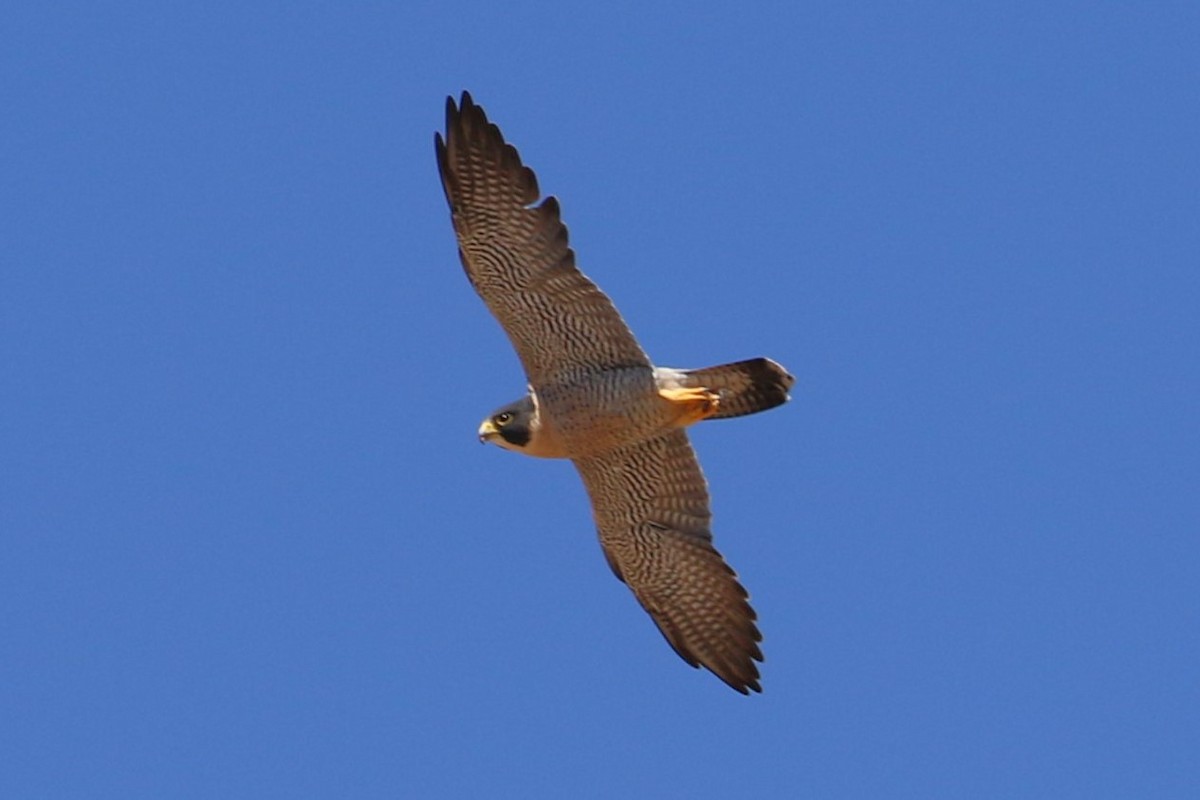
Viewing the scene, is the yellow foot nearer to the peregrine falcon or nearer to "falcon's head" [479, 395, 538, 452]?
the peregrine falcon

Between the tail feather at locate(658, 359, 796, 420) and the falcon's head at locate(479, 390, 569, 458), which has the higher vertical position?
the tail feather at locate(658, 359, 796, 420)

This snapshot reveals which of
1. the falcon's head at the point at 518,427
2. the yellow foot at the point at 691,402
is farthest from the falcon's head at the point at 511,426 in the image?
the yellow foot at the point at 691,402

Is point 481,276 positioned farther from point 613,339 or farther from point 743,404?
point 743,404

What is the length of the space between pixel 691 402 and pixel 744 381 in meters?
0.49

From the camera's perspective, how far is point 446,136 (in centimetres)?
1653

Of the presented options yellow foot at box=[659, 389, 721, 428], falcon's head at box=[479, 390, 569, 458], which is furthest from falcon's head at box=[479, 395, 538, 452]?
yellow foot at box=[659, 389, 721, 428]

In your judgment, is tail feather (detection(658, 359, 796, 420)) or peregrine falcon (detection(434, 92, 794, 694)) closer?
peregrine falcon (detection(434, 92, 794, 694))

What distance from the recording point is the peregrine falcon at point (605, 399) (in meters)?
16.5

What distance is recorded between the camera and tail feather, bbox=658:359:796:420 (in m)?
17.0

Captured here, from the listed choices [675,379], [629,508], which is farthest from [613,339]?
[629,508]

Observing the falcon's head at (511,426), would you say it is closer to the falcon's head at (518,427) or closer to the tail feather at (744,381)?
the falcon's head at (518,427)

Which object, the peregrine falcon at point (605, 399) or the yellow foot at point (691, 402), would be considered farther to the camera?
the yellow foot at point (691, 402)

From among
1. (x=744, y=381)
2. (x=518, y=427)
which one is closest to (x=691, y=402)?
(x=744, y=381)

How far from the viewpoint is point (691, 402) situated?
16812 millimetres
